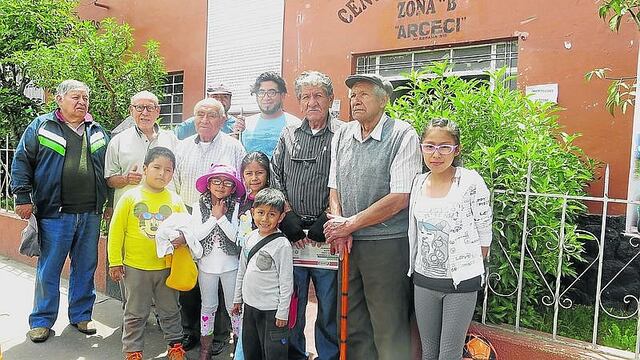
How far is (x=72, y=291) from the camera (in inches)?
167

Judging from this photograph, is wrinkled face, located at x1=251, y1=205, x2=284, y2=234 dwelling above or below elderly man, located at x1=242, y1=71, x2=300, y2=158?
below

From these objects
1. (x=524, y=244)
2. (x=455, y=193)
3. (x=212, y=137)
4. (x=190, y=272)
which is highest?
(x=212, y=137)

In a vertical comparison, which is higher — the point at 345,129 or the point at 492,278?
the point at 345,129

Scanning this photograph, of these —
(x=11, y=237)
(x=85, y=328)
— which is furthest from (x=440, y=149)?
(x=11, y=237)

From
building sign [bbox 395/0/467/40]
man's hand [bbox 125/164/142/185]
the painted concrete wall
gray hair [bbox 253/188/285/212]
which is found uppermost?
building sign [bbox 395/0/467/40]

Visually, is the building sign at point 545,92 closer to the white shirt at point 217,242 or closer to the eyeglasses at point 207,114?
the eyeglasses at point 207,114

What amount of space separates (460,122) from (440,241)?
94cm

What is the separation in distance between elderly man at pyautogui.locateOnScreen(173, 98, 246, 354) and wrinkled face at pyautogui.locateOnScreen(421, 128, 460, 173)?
5.10ft

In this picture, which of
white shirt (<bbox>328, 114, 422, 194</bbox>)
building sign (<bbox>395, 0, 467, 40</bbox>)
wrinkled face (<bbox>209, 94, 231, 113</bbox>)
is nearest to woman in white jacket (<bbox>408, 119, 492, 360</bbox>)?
white shirt (<bbox>328, 114, 422, 194</bbox>)

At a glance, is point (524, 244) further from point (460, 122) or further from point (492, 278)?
point (460, 122)

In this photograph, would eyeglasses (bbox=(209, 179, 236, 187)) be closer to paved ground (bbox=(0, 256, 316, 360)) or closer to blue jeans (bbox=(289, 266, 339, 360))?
blue jeans (bbox=(289, 266, 339, 360))

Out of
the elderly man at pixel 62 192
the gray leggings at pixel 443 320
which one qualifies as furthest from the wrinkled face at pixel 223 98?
the gray leggings at pixel 443 320

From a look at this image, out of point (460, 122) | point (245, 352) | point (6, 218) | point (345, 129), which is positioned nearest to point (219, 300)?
point (245, 352)

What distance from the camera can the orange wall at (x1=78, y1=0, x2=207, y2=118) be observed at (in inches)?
327
